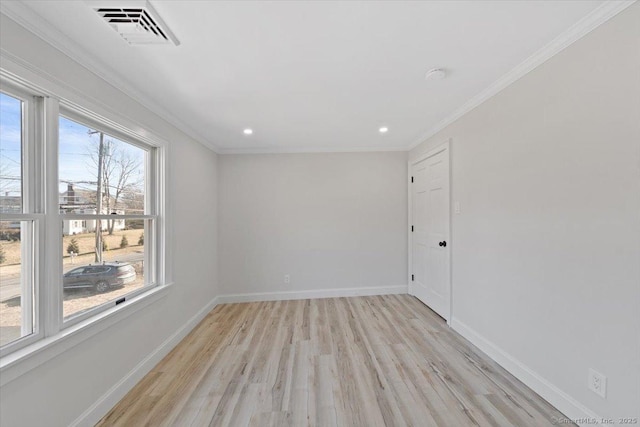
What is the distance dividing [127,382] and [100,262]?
938 millimetres

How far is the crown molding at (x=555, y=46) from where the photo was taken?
1315mm

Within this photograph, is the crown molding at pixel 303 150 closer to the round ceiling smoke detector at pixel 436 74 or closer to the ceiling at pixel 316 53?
the ceiling at pixel 316 53

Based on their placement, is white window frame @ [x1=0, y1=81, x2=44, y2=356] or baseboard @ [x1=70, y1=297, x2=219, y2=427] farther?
baseboard @ [x1=70, y1=297, x2=219, y2=427]

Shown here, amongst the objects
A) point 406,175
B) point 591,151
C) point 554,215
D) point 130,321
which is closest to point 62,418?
point 130,321

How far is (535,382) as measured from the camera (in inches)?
71.7

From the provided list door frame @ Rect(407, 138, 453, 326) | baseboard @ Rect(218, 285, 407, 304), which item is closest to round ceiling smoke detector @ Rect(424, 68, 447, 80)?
door frame @ Rect(407, 138, 453, 326)

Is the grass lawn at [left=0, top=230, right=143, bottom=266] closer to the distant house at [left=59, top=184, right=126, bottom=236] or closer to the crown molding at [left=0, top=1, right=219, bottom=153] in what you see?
the distant house at [left=59, top=184, right=126, bottom=236]

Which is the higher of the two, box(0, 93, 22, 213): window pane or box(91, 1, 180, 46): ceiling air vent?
box(91, 1, 180, 46): ceiling air vent

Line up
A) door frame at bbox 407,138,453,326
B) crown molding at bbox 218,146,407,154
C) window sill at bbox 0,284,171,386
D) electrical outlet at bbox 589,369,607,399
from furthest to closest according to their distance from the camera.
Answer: crown molding at bbox 218,146,407,154 → door frame at bbox 407,138,453,326 → electrical outlet at bbox 589,369,607,399 → window sill at bbox 0,284,171,386

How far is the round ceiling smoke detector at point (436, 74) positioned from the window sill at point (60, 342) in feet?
9.52

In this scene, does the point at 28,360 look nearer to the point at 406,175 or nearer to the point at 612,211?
the point at 612,211

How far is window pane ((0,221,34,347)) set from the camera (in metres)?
1.26

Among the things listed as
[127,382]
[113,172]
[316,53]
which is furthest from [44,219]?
[316,53]

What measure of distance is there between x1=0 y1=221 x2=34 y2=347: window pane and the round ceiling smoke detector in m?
2.70
